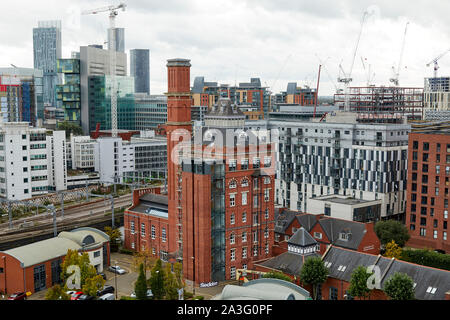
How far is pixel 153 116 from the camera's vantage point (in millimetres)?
193250

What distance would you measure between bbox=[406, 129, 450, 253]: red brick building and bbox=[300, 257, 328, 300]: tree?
29418 millimetres

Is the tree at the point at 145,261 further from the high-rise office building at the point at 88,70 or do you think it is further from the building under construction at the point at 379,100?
the high-rise office building at the point at 88,70

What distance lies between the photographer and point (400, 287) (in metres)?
42.3

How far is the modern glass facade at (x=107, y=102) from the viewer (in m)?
165

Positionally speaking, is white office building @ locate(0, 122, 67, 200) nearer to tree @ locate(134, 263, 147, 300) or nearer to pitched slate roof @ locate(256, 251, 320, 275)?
tree @ locate(134, 263, 147, 300)

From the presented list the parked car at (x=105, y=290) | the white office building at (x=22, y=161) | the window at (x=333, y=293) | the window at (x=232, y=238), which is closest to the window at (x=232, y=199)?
the window at (x=232, y=238)

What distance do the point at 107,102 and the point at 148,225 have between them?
110m

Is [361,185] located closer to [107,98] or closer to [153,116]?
[107,98]

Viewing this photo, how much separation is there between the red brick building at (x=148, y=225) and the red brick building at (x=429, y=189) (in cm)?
3484

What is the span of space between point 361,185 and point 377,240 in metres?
26.4

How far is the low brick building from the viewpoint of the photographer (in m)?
54.1
